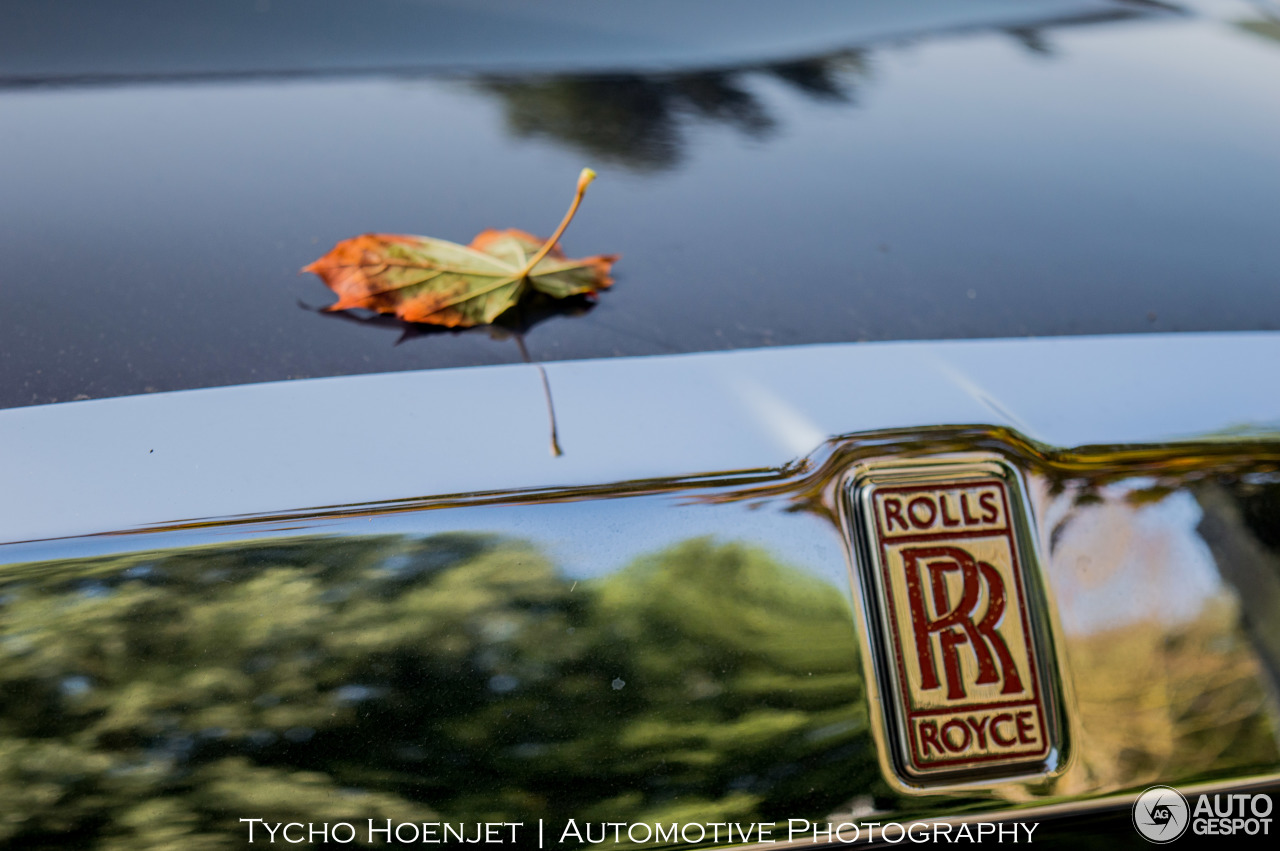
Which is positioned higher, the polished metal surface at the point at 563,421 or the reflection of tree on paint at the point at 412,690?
the polished metal surface at the point at 563,421

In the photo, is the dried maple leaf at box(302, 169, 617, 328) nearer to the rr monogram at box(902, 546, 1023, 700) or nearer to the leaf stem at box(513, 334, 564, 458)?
the leaf stem at box(513, 334, 564, 458)

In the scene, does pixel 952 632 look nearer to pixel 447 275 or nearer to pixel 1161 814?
pixel 1161 814

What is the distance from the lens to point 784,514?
640mm

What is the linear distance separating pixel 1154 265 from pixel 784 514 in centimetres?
49

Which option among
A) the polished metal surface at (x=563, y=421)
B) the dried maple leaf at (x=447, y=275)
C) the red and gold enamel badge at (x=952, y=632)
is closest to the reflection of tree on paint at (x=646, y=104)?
the dried maple leaf at (x=447, y=275)

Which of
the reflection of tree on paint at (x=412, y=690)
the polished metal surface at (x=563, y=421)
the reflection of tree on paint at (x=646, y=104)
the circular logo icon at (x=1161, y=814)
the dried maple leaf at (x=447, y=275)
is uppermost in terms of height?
the reflection of tree on paint at (x=646, y=104)

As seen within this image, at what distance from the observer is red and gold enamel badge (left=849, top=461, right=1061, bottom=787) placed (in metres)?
0.62

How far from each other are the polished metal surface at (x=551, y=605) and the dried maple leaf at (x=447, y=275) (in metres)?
0.10

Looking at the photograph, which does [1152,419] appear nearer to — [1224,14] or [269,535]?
[269,535]

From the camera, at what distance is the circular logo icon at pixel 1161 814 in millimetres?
Result: 645

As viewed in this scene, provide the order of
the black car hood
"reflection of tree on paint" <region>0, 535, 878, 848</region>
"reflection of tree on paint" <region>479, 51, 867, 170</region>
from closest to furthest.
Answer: "reflection of tree on paint" <region>0, 535, 878, 848</region> → the black car hood → "reflection of tree on paint" <region>479, 51, 867, 170</region>

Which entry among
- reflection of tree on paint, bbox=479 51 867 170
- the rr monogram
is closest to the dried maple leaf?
reflection of tree on paint, bbox=479 51 867 170

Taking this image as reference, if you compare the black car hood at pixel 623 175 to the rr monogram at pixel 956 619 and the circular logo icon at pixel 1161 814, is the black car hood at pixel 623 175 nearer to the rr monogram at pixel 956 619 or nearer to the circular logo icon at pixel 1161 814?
the rr monogram at pixel 956 619

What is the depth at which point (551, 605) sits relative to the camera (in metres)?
0.61
